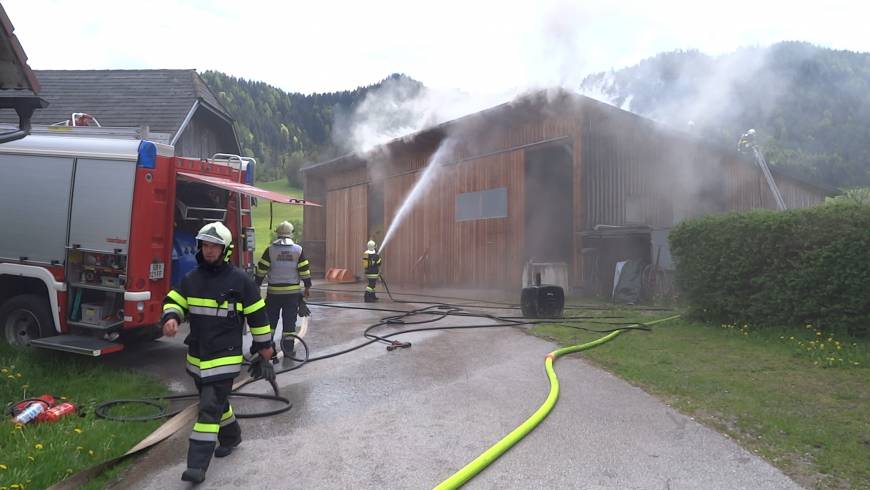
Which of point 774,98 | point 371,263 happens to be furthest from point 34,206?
point 774,98

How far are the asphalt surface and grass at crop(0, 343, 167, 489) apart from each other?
1.07ft

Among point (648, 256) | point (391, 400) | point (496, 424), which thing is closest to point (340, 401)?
point (391, 400)

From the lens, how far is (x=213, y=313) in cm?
376

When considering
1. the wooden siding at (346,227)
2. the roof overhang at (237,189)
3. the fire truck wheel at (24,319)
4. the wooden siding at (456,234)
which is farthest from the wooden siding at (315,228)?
the roof overhang at (237,189)

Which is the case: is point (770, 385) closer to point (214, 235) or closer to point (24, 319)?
point (214, 235)

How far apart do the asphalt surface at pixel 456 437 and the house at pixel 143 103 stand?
1034 cm

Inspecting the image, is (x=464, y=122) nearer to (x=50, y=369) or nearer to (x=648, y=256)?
(x=648, y=256)

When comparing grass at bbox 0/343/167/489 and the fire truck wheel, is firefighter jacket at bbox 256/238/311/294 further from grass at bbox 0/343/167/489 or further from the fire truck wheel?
the fire truck wheel

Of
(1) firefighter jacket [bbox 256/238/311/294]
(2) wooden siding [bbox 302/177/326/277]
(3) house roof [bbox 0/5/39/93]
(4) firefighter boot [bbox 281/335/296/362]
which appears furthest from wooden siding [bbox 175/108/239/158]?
(3) house roof [bbox 0/5/39/93]

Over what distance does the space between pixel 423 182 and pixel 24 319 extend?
44.6 feet

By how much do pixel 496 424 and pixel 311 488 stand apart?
1650 mm

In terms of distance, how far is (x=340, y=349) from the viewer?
25.2 feet

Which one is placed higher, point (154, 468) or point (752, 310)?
point (752, 310)

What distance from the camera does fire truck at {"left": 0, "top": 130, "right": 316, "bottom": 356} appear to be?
6.06 metres
